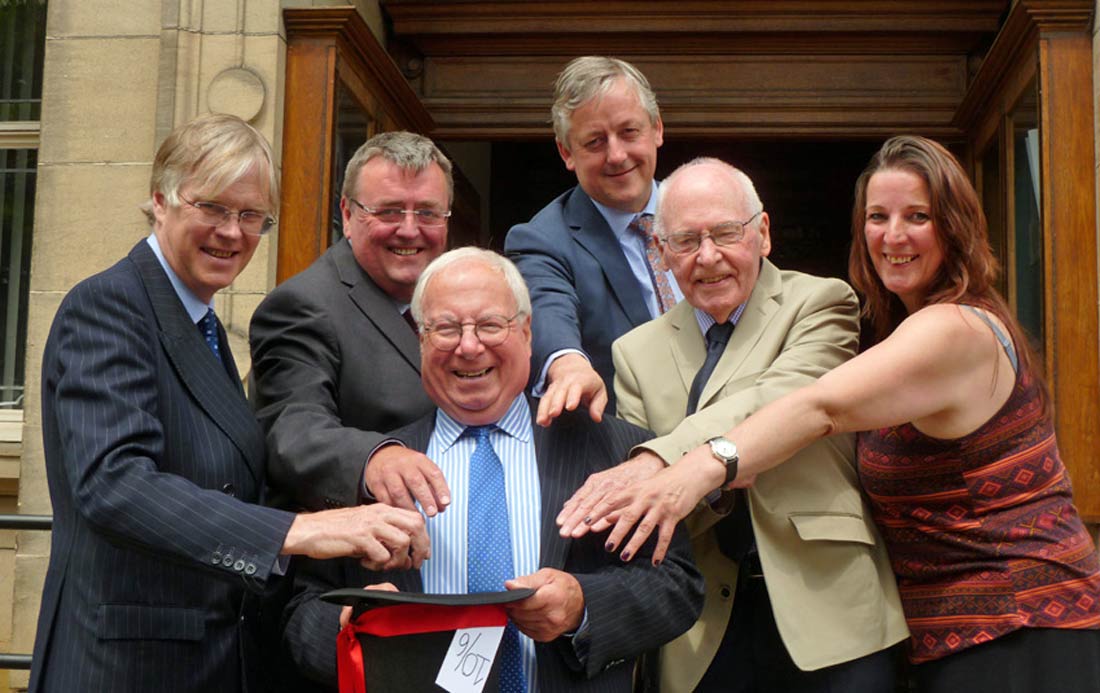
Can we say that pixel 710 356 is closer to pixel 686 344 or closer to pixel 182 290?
pixel 686 344

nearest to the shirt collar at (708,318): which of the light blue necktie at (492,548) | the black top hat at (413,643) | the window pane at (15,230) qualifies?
the light blue necktie at (492,548)

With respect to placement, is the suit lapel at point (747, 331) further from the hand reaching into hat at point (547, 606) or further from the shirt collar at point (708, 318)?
the hand reaching into hat at point (547, 606)

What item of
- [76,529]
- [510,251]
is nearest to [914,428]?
[510,251]

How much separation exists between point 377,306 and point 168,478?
2.95ft

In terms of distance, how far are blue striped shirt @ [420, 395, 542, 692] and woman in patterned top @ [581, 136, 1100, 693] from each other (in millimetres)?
185

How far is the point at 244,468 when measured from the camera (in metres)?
2.52

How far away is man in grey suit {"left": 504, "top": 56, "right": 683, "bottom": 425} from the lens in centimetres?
334

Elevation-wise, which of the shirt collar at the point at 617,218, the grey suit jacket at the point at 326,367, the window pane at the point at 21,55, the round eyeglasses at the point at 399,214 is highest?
the window pane at the point at 21,55

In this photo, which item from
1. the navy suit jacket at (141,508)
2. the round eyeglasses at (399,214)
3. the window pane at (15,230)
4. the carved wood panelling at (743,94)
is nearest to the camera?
the navy suit jacket at (141,508)

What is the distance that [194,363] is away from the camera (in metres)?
2.47

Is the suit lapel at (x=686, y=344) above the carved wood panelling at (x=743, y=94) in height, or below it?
below

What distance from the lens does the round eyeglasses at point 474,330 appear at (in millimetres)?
2562

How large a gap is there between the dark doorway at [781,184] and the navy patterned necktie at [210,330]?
6786 millimetres

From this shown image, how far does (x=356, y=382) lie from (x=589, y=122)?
1083mm
